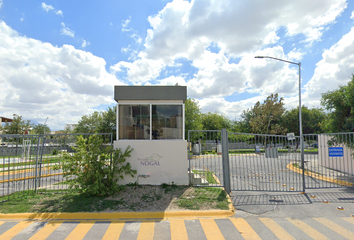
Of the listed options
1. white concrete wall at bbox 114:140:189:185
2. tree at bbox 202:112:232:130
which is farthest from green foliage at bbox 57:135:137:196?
tree at bbox 202:112:232:130

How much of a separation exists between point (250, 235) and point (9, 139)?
339 inches

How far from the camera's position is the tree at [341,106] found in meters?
9.92

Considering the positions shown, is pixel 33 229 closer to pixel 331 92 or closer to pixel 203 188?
pixel 203 188

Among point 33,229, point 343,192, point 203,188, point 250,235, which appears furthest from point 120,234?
point 343,192

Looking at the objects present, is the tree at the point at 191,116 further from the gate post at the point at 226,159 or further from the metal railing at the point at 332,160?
the gate post at the point at 226,159

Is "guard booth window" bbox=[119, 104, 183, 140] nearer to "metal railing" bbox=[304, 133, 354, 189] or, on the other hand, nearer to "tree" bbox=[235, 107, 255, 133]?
"metal railing" bbox=[304, 133, 354, 189]

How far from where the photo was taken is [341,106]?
10500mm

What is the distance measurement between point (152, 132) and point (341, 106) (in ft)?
Answer: 31.0

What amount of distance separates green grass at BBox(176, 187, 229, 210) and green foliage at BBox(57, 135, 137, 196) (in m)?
2.38

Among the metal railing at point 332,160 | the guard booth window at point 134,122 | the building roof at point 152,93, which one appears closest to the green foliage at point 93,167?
the guard booth window at point 134,122

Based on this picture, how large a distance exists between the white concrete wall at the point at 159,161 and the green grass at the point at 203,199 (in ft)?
2.76

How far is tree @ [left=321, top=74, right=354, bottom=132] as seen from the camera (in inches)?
391

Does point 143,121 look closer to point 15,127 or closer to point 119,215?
point 119,215

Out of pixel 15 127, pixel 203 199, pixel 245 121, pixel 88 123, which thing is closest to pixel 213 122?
pixel 245 121
